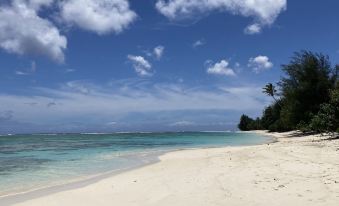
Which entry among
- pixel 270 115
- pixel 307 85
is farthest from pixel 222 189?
pixel 270 115

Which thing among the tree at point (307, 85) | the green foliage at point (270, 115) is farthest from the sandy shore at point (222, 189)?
the green foliage at point (270, 115)

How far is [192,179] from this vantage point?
13938mm

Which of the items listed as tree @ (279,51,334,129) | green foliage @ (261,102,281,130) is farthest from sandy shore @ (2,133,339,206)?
green foliage @ (261,102,281,130)

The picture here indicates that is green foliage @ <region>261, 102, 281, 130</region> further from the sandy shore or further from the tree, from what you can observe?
the sandy shore

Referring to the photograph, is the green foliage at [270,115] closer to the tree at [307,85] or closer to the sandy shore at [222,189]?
the tree at [307,85]

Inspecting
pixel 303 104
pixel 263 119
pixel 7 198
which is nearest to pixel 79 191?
pixel 7 198

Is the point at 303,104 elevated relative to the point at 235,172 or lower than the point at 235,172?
elevated

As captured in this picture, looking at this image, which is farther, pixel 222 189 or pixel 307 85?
pixel 307 85

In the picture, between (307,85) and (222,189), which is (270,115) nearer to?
(307,85)

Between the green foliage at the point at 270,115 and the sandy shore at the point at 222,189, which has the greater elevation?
the green foliage at the point at 270,115

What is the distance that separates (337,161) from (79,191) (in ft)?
30.2

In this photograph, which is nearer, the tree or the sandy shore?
the sandy shore

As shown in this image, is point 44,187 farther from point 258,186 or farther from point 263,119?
point 263,119

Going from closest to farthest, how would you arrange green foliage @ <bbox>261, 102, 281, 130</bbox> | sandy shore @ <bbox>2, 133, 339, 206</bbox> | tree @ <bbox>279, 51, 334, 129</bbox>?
sandy shore @ <bbox>2, 133, 339, 206</bbox> < tree @ <bbox>279, 51, 334, 129</bbox> < green foliage @ <bbox>261, 102, 281, 130</bbox>
